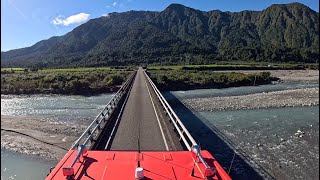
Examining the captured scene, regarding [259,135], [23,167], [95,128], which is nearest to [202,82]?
[259,135]

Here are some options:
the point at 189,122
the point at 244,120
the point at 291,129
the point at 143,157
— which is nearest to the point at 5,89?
the point at 189,122

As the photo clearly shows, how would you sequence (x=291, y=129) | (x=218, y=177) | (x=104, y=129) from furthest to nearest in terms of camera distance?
(x=291, y=129) → (x=104, y=129) → (x=218, y=177)

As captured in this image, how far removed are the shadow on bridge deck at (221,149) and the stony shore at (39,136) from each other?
25.3 feet

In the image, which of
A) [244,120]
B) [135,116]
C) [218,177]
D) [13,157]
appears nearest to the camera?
[218,177]

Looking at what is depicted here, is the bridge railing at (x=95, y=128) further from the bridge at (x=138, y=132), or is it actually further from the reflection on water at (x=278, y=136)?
the reflection on water at (x=278, y=136)

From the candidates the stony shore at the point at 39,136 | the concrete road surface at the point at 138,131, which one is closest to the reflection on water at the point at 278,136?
the concrete road surface at the point at 138,131

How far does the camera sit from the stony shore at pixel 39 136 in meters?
18.4

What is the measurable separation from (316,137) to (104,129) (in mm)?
11659

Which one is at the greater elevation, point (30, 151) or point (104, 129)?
point (104, 129)

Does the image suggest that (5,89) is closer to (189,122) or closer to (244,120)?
(189,122)

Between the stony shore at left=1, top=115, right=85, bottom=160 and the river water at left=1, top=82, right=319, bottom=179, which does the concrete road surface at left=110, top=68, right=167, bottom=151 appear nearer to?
the river water at left=1, top=82, right=319, bottom=179

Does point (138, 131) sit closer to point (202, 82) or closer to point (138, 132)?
point (138, 132)

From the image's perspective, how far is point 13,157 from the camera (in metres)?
17.2

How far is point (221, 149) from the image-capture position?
17.6 m
